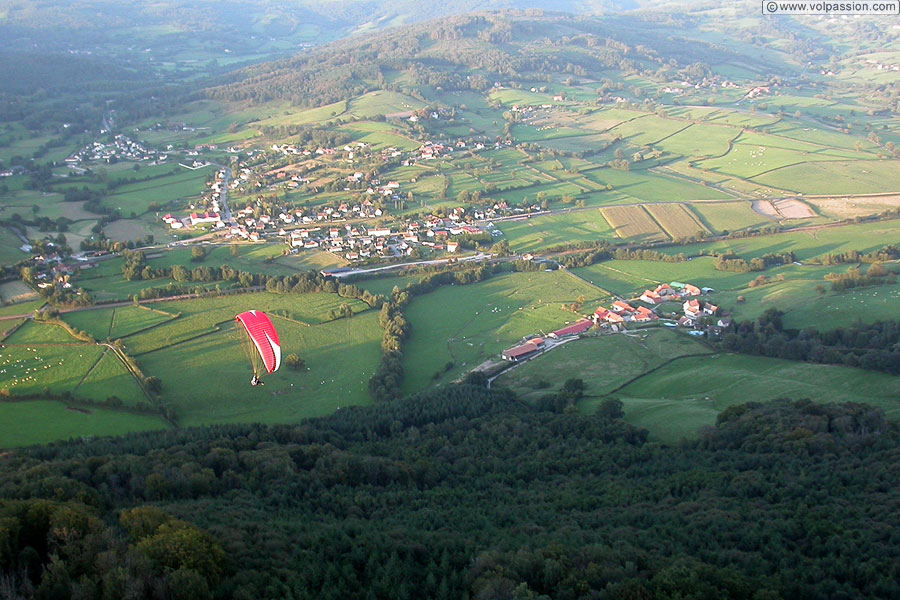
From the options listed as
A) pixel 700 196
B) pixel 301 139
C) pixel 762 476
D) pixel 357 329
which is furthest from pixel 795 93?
pixel 762 476

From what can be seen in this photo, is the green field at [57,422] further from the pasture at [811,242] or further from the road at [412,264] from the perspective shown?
the pasture at [811,242]

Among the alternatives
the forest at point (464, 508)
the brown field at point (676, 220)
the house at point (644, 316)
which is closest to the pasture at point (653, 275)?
the house at point (644, 316)

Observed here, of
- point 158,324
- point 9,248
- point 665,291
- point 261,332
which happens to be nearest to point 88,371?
point 158,324

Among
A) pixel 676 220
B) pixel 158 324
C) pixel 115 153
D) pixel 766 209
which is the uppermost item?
pixel 115 153

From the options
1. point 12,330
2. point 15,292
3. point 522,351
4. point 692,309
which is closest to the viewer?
point 12,330

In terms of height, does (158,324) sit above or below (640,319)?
above

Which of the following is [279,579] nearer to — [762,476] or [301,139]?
[762,476]

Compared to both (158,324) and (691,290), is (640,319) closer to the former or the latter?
(691,290)

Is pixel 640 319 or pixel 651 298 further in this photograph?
pixel 651 298
